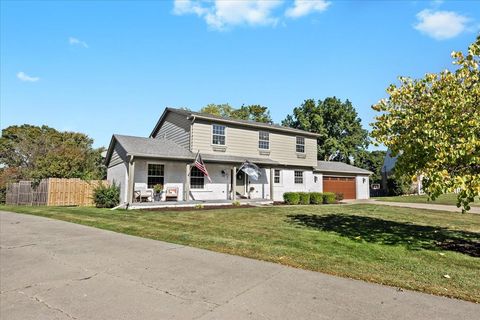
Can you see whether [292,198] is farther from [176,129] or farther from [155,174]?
Answer: [176,129]

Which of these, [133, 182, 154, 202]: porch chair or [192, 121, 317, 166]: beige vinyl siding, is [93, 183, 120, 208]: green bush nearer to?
[133, 182, 154, 202]: porch chair

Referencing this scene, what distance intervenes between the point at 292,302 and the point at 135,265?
3.15 m

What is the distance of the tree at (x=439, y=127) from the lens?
610 centimetres

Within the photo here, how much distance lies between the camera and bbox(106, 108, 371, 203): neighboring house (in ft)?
60.3

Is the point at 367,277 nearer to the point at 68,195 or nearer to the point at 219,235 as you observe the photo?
the point at 219,235

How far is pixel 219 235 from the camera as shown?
8.41 meters

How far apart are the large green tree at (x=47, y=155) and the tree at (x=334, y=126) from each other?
27.9m

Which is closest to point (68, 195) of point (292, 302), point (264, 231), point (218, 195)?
point (218, 195)

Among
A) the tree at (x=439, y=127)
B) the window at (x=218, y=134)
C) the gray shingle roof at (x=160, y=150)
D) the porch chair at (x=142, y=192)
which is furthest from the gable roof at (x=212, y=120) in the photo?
the tree at (x=439, y=127)

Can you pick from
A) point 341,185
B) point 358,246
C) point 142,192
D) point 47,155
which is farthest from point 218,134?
point 47,155

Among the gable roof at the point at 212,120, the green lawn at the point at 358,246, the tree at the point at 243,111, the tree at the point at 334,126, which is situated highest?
the tree at the point at 243,111

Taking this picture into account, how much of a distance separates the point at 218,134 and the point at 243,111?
28233 mm

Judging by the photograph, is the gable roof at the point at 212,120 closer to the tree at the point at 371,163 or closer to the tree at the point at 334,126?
the tree at the point at 334,126

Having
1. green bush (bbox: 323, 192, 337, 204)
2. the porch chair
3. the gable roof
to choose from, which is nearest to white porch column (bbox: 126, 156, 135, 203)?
the porch chair
